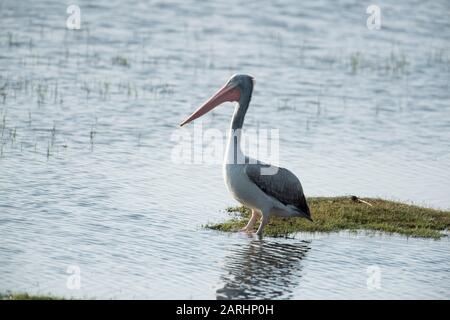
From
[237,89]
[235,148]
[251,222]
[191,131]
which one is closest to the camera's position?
[235,148]

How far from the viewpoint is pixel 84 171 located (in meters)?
14.2

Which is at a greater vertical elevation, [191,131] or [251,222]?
[191,131]

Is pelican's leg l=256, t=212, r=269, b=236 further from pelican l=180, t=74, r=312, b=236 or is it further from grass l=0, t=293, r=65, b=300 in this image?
grass l=0, t=293, r=65, b=300

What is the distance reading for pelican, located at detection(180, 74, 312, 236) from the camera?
1156cm

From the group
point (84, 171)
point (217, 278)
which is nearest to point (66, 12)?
point (84, 171)

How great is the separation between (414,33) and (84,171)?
1663cm

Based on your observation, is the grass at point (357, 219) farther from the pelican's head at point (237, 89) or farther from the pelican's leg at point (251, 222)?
the pelican's head at point (237, 89)

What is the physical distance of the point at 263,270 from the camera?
10.5m

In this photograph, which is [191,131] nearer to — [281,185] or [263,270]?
[281,185]

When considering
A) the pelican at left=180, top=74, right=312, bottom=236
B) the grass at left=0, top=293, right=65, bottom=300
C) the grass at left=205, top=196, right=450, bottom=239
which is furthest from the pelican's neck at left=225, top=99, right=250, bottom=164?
the grass at left=0, top=293, right=65, bottom=300

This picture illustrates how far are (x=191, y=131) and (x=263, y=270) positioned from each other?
284 inches

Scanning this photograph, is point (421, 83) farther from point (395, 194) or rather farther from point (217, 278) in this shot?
point (217, 278)

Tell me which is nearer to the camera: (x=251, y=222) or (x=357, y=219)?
(x=251, y=222)

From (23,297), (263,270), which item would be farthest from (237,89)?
(23,297)
